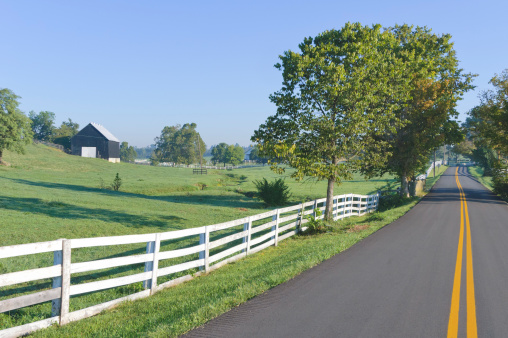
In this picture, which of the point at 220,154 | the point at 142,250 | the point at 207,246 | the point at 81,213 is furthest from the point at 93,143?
the point at 207,246

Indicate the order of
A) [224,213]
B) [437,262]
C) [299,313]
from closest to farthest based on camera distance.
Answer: [299,313] < [437,262] < [224,213]

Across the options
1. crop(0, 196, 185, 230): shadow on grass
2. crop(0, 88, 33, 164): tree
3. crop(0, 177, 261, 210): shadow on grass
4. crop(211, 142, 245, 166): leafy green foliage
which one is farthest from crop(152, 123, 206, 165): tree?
crop(0, 196, 185, 230): shadow on grass

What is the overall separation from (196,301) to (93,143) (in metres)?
90.0

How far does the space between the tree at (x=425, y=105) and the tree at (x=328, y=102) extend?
11899mm

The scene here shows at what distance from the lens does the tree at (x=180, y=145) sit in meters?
130

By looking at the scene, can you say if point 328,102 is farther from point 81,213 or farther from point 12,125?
point 12,125

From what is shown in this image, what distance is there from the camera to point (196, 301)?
22.8ft

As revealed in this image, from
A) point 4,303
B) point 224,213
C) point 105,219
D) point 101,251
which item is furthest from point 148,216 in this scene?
point 4,303

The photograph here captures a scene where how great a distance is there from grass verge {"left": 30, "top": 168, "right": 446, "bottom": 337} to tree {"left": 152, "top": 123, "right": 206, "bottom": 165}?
114138mm

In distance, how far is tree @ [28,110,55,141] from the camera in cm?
12738

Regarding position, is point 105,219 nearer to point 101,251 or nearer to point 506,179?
point 101,251

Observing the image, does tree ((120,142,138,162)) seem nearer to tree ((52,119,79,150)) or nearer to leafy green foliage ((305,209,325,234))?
tree ((52,119,79,150))

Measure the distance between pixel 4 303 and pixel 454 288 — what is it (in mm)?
8186

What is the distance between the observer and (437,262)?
10227 millimetres
